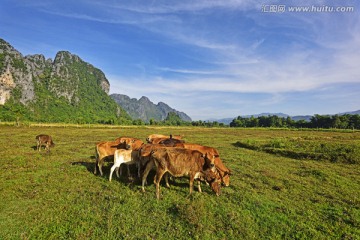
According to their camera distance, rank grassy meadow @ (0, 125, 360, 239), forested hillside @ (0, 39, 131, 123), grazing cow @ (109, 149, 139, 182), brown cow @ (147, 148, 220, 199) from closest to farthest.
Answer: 1. grassy meadow @ (0, 125, 360, 239)
2. brown cow @ (147, 148, 220, 199)
3. grazing cow @ (109, 149, 139, 182)
4. forested hillside @ (0, 39, 131, 123)

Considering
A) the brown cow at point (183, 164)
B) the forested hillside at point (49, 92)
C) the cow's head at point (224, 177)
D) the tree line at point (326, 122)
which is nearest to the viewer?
the brown cow at point (183, 164)

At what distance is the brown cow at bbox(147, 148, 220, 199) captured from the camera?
28.5 feet

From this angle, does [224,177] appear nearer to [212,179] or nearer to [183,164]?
[212,179]

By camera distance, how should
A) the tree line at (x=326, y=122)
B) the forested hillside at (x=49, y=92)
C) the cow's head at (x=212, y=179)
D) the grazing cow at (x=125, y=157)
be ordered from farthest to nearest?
the forested hillside at (x=49, y=92), the tree line at (x=326, y=122), the grazing cow at (x=125, y=157), the cow's head at (x=212, y=179)

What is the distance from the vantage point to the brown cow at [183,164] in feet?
28.5

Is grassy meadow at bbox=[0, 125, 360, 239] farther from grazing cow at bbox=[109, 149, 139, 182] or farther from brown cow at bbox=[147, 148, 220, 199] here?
grazing cow at bbox=[109, 149, 139, 182]

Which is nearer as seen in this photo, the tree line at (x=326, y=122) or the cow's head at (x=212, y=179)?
the cow's head at (x=212, y=179)

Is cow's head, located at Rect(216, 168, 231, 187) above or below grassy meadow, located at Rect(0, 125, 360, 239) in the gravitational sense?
above

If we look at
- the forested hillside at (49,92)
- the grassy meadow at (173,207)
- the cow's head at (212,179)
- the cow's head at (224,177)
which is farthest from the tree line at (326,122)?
the forested hillside at (49,92)

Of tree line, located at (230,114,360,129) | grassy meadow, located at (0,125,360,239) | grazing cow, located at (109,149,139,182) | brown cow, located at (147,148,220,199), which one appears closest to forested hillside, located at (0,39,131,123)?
tree line, located at (230,114,360,129)

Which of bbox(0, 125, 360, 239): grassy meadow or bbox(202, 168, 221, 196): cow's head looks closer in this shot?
bbox(0, 125, 360, 239): grassy meadow

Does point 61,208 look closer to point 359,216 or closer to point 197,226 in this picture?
point 197,226

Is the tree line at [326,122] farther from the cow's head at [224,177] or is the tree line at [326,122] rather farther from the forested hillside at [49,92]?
the forested hillside at [49,92]

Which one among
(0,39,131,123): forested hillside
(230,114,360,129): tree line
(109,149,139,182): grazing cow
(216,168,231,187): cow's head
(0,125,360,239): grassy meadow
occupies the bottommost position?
(0,125,360,239): grassy meadow
